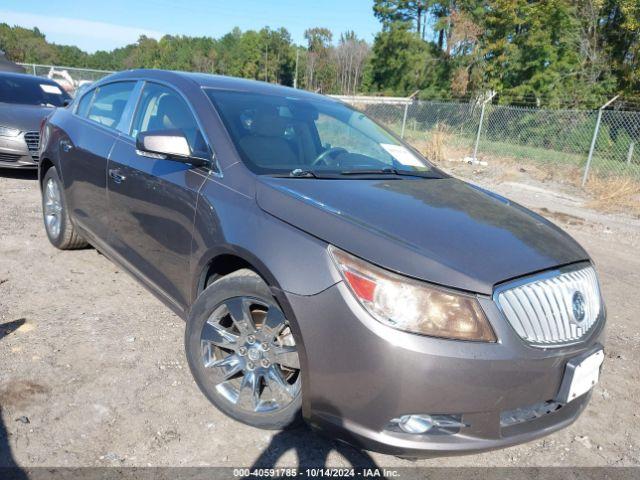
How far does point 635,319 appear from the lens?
4.09 metres

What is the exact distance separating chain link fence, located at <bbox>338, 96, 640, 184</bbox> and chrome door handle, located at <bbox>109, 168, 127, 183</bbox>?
12532 millimetres

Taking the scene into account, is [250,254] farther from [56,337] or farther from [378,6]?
[378,6]

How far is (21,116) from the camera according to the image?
24.0ft

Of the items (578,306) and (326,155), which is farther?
(326,155)

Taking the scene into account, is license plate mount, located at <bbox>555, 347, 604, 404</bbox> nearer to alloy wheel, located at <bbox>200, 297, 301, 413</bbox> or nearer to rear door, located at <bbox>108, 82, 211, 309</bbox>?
alloy wheel, located at <bbox>200, 297, 301, 413</bbox>

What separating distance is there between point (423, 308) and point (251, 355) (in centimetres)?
90

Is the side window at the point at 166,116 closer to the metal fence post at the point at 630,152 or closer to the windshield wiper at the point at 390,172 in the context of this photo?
the windshield wiper at the point at 390,172

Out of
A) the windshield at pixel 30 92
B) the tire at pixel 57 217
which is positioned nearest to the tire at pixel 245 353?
the tire at pixel 57 217

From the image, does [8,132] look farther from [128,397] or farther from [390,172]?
[390,172]

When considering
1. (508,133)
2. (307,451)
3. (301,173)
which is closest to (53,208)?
(301,173)

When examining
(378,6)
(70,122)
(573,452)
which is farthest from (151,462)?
(378,6)

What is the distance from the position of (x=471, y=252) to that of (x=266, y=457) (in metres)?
1.28

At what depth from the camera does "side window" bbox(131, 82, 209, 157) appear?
9.18ft

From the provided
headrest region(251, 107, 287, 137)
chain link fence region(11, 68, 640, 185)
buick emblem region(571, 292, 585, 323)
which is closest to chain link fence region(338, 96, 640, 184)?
chain link fence region(11, 68, 640, 185)
